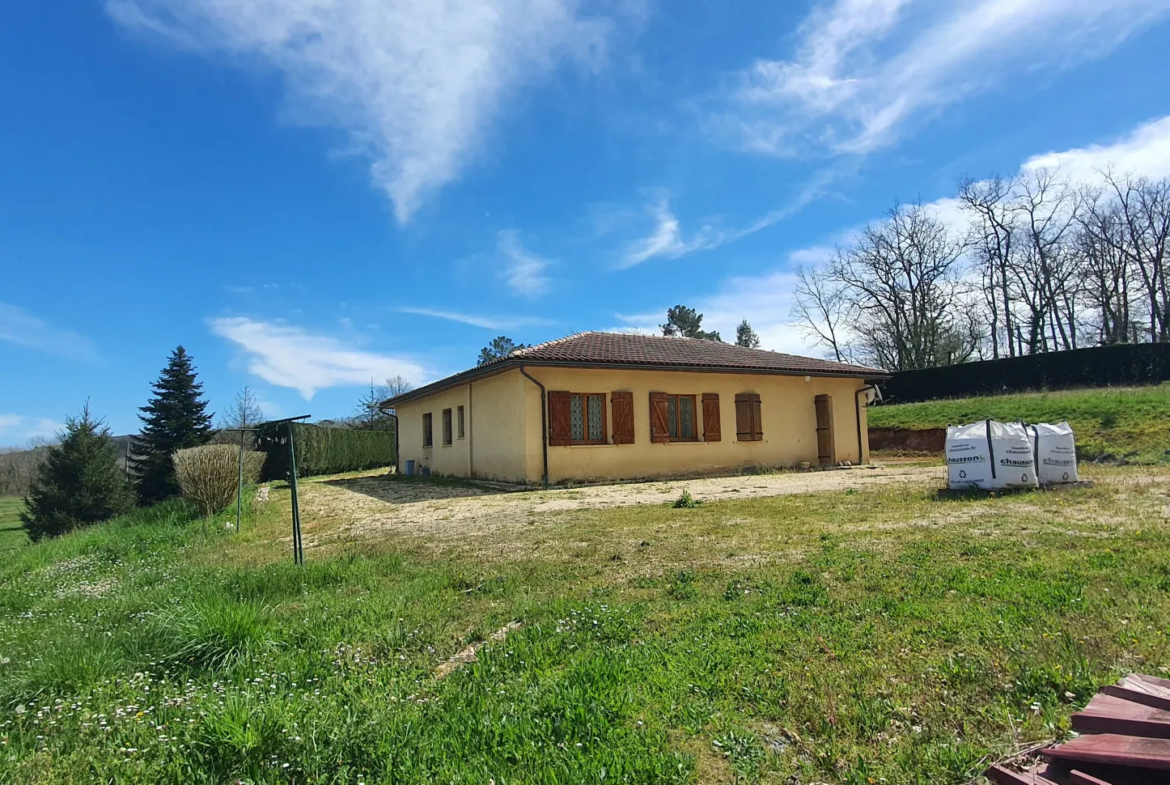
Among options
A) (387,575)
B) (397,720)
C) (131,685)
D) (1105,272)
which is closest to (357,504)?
(387,575)

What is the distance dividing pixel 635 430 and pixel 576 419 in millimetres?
1459

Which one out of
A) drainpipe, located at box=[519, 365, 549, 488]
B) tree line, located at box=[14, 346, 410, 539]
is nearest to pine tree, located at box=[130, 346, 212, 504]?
tree line, located at box=[14, 346, 410, 539]

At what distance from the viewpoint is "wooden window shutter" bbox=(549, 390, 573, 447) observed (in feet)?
43.2

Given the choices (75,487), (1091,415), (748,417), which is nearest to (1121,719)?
(748,417)

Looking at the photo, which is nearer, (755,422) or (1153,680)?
(1153,680)

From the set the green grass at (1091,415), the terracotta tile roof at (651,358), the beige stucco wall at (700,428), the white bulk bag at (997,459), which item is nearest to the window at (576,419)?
the beige stucco wall at (700,428)

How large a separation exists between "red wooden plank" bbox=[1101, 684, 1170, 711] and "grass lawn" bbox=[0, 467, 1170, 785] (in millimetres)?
151

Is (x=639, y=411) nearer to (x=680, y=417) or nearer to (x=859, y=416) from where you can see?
(x=680, y=417)

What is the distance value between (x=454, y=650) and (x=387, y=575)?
204cm

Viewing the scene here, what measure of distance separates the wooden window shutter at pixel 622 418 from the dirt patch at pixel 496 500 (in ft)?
3.90

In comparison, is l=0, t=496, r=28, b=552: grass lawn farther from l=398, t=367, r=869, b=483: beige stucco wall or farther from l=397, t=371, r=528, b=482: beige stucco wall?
l=398, t=367, r=869, b=483: beige stucco wall

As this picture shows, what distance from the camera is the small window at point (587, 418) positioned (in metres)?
13.6

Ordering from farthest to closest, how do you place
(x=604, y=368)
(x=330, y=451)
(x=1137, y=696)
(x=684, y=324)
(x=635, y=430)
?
(x=684, y=324), (x=330, y=451), (x=635, y=430), (x=604, y=368), (x=1137, y=696)

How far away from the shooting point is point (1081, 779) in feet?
5.80
